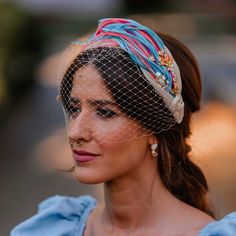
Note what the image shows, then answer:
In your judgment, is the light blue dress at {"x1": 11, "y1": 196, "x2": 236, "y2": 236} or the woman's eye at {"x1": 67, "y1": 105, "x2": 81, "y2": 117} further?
the light blue dress at {"x1": 11, "y1": 196, "x2": 236, "y2": 236}

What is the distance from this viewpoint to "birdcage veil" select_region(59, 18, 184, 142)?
3.32 metres

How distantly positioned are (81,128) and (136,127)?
233mm

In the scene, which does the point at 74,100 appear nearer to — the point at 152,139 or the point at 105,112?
the point at 105,112

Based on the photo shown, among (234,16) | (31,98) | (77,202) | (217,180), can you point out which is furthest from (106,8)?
(77,202)

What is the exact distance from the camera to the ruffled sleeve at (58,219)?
3764 millimetres

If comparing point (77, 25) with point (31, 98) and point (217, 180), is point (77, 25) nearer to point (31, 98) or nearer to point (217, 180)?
point (31, 98)

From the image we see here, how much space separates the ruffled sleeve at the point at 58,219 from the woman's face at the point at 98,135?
0.49 m

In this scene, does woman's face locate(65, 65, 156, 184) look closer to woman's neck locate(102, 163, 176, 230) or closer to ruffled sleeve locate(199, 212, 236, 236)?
woman's neck locate(102, 163, 176, 230)

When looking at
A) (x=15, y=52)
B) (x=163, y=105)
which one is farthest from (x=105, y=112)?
(x=15, y=52)

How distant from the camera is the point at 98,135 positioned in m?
3.30

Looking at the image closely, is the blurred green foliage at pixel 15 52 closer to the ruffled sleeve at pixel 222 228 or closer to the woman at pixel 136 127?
the woman at pixel 136 127

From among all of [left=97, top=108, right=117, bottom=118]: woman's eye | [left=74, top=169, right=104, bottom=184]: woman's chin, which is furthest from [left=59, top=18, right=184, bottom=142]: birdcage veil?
[left=74, top=169, right=104, bottom=184]: woman's chin

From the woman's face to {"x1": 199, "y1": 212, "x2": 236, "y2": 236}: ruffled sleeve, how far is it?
41 cm

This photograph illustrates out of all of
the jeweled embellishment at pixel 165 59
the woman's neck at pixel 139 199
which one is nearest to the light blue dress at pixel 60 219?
the woman's neck at pixel 139 199
